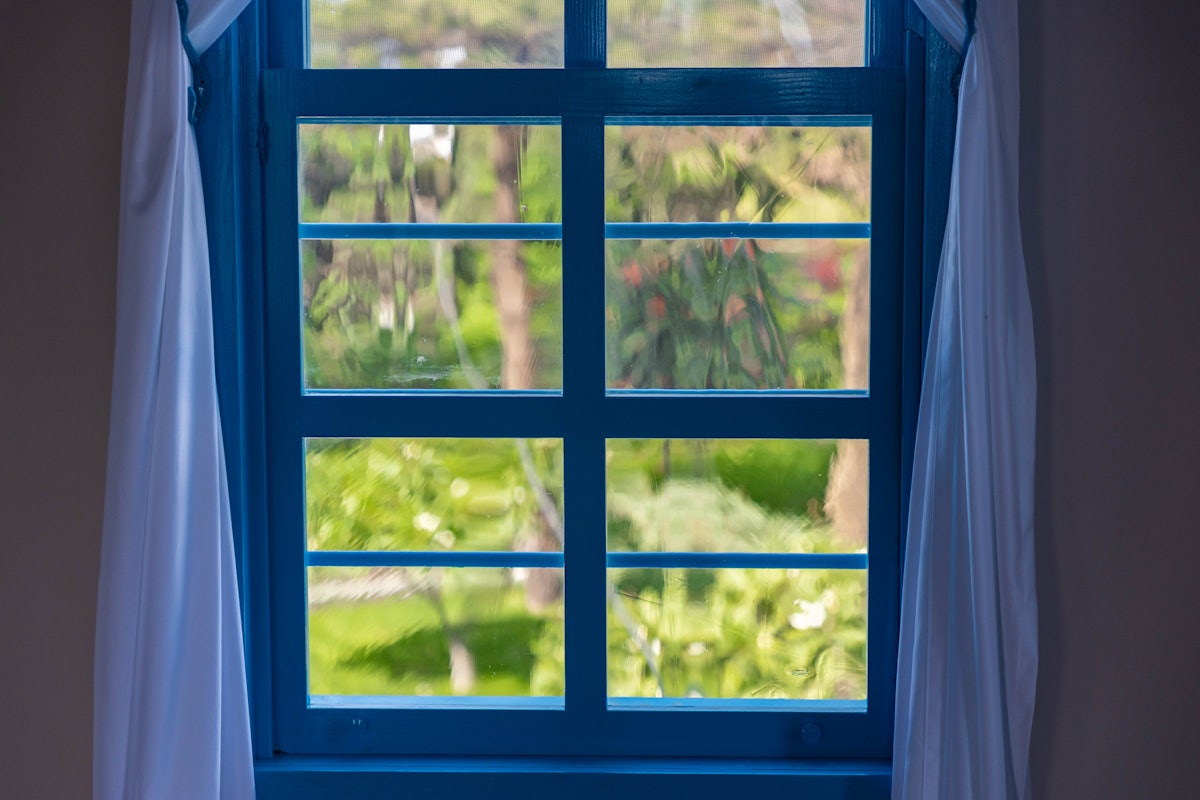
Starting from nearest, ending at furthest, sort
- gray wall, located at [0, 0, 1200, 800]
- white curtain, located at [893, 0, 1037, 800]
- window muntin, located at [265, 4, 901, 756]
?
white curtain, located at [893, 0, 1037, 800] < gray wall, located at [0, 0, 1200, 800] < window muntin, located at [265, 4, 901, 756]

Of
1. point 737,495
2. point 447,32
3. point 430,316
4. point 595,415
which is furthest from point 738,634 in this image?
point 447,32

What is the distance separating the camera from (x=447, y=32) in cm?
181

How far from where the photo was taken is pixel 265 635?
1828 mm

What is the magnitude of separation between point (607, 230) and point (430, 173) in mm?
380

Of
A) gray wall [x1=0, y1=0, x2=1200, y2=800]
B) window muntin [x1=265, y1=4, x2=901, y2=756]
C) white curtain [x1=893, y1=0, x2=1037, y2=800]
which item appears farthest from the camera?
window muntin [x1=265, y1=4, x2=901, y2=756]

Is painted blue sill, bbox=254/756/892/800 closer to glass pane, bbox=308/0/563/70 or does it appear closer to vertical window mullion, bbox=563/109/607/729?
vertical window mullion, bbox=563/109/607/729

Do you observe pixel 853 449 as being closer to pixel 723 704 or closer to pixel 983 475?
pixel 983 475

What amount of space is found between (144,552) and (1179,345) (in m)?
1.93

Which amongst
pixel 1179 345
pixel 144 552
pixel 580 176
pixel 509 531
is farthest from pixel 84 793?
pixel 1179 345

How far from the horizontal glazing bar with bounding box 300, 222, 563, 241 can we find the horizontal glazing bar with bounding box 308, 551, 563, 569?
0.65 meters

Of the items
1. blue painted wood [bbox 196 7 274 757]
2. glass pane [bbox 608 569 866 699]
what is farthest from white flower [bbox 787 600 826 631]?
blue painted wood [bbox 196 7 274 757]

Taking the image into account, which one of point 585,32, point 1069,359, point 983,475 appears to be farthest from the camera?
point 585,32

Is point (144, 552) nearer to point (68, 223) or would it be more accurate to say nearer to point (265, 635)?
point (265, 635)

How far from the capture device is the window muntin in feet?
5.79
